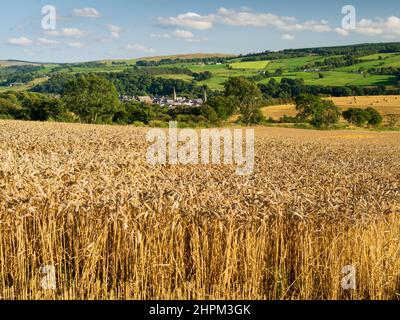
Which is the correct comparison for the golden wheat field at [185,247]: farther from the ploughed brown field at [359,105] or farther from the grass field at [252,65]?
the grass field at [252,65]

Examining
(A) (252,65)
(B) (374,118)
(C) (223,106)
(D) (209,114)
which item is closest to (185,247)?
(D) (209,114)

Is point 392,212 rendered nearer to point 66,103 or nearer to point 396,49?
point 66,103

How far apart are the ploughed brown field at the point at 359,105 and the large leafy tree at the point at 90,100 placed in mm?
38088

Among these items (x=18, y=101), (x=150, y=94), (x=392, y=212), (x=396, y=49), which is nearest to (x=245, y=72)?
(x=150, y=94)

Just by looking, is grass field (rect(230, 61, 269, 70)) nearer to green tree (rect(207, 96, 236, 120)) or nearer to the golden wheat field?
green tree (rect(207, 96, 236, 120))

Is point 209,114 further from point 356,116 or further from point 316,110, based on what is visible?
point 356,116

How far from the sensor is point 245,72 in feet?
567

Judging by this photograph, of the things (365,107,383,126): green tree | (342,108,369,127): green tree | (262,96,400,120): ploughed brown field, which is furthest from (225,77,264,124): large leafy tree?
(365,107,383,126): green tree

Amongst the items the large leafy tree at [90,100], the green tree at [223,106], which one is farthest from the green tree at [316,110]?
the large leafy tree at [90,100]

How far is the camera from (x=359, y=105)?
4274 inches

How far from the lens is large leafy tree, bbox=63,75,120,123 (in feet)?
258

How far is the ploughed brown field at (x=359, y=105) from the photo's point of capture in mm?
101812

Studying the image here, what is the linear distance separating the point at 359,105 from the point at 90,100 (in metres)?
68.5

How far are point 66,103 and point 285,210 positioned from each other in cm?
7722
